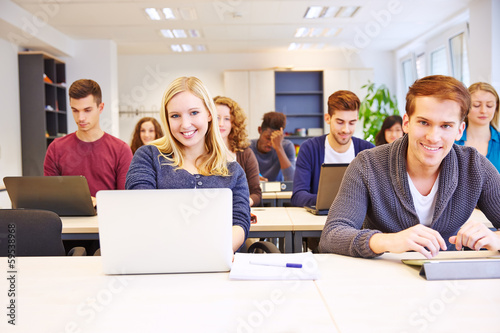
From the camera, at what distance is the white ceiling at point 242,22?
5637 mm

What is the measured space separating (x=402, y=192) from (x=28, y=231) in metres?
1.42

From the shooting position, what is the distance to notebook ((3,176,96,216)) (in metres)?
2.23

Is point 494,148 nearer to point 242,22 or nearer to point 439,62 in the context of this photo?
point 242,22

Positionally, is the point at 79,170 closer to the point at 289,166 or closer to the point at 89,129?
the point at 89,129

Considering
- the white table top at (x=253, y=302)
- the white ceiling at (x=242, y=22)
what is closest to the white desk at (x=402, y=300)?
the white table top at (x=253, y=302)

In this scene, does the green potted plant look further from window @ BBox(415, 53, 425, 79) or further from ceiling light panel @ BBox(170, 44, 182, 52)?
ceiling light panel @ BBox(170, 44, 182, 52)

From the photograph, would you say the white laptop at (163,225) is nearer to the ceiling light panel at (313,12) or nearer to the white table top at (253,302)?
the white table top at (253,302)

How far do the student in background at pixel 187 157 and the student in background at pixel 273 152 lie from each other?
101 inches

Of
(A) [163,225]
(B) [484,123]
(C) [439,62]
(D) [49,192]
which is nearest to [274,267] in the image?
(A) [163,225]

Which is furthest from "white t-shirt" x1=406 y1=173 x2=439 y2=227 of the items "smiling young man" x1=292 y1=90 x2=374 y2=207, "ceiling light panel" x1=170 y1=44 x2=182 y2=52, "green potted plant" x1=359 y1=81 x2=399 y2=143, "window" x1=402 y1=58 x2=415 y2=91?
"window" x1=402 y1=58 x2=415 y2=91

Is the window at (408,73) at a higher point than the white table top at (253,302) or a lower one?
higher

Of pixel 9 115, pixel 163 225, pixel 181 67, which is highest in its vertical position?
pixel 181 67

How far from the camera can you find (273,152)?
14.9ft

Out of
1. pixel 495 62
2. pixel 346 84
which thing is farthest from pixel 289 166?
pixel 346 84
